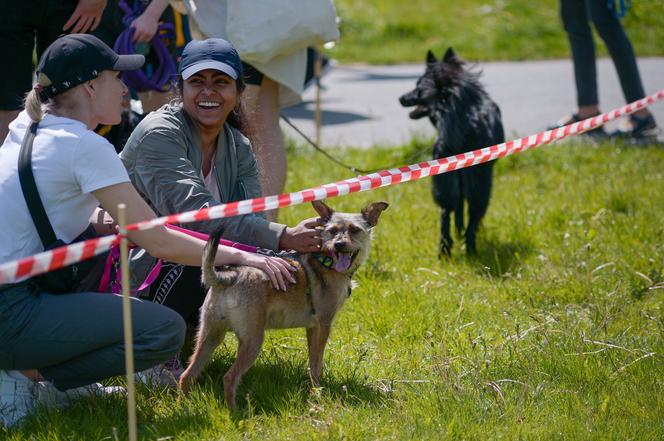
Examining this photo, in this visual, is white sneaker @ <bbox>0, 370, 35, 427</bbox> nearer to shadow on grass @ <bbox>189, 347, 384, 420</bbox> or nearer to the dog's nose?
shadow on grass @ <bbox>189, 347, 384, 420</bbox>

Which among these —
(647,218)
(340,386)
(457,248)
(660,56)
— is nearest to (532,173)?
(647,218)

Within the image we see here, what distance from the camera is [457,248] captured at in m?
5.93

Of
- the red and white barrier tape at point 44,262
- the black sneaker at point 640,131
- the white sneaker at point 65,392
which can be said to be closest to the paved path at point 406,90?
the black sneaker at point 640,131

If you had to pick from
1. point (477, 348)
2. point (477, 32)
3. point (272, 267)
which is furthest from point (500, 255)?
point (477, 32)

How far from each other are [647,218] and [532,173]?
5.47ft

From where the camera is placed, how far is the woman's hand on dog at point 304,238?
3797mm

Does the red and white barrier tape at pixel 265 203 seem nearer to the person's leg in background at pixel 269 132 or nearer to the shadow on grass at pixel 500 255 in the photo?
the shadow on grass at pixel 500 255

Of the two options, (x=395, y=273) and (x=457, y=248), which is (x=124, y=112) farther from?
(x=457, y=248)

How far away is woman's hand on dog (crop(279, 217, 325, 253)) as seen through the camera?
149 inches

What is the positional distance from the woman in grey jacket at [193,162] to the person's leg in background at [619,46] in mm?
5420

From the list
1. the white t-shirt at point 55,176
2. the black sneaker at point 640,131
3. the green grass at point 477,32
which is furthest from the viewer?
the green grass at point 477,32

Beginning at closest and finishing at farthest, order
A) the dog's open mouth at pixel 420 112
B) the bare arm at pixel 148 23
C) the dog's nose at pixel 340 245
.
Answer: the dog's nose at pixel 340 245 → the bare arm at pixel 148 23 → the dog's open mouth at pixel 420 112

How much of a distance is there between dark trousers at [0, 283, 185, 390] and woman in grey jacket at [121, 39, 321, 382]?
1.49 feet

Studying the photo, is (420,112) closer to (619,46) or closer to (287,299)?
(287,299)
